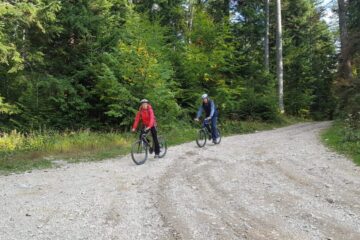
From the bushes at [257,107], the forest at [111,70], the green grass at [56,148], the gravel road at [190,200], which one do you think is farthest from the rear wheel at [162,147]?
the bushes at [257,107]

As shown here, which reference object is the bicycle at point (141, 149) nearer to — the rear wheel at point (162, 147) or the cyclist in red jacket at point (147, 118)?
the cyclist in red jacket at point (147, 118)

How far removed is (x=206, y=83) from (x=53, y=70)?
31.3 feet

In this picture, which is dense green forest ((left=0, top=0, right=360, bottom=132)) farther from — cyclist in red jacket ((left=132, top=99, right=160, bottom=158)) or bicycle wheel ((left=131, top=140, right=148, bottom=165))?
bicycle wheel ((left=131, top=140, right=148, bottom=165))

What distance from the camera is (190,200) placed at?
7.28 meters

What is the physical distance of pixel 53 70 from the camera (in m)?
18.5

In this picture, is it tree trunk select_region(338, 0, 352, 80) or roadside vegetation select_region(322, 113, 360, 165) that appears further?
tree trunk select_region(338, 0, 352, 80)

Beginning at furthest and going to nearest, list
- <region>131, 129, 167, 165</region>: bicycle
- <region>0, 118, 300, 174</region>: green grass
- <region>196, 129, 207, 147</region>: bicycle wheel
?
<region>196, 129, 207, 147</region>: bicycle wheel → <region>0, 118, 300, 174</region>: green grass → <region>131, 129, 167, 165</region>: bicycle

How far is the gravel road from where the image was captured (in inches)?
225

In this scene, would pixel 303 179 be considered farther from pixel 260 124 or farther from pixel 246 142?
pixel 260 124

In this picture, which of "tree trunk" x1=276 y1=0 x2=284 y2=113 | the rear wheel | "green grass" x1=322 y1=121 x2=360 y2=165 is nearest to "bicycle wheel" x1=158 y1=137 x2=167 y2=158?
the rear wheel

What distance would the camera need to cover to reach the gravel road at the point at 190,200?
5703 millimetres

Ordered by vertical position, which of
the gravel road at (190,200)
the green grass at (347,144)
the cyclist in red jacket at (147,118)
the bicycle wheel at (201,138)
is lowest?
the gravel road at (190,200)

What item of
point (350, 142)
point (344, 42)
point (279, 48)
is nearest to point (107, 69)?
point (350, 142)

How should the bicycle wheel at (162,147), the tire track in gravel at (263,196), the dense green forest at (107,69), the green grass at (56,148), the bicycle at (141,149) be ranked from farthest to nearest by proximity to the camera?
the dense green forest at (107,69), the bicycle wheel at (162,147), the green grass at (56,148), the bicycle at (141,149), the tire track in gravel at (263,196)
